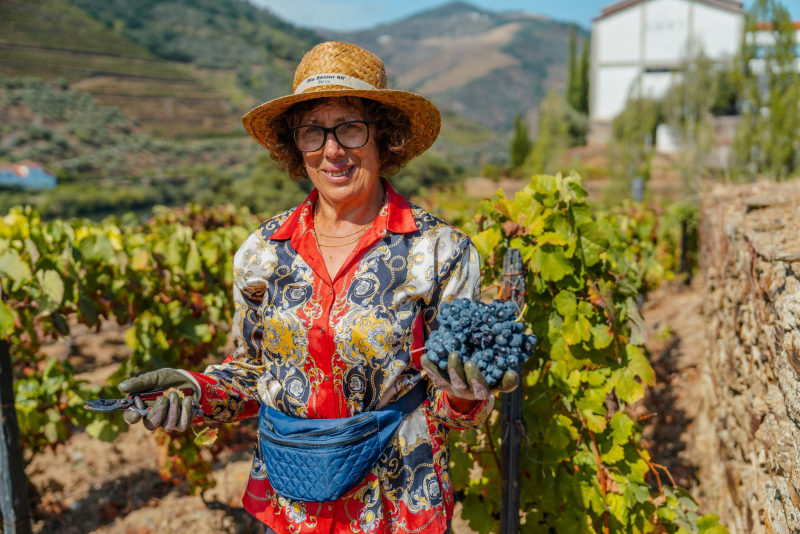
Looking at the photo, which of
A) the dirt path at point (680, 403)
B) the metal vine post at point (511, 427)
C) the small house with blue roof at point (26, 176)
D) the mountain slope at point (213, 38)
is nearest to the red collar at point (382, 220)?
the metal vine post at point (511, 427)

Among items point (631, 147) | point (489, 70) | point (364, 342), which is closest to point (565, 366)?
point (364, 342)

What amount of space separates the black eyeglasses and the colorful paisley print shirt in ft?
0.70

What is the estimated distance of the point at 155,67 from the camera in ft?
224

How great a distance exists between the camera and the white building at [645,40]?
32125 millimetres

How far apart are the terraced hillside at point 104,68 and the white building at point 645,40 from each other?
41600 millimetres

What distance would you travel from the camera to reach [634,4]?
3281 cm

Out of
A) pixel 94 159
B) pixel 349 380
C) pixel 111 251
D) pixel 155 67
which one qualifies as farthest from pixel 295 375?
pixel 155 67

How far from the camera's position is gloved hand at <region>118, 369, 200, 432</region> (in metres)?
1.34

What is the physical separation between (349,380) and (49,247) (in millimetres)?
2514

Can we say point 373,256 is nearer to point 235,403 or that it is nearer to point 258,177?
point 235,403

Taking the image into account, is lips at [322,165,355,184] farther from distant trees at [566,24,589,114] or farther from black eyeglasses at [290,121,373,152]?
distant trees at [566,24,589,114]

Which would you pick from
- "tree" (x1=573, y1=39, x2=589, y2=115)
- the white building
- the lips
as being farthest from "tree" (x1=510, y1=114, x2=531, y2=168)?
the lips

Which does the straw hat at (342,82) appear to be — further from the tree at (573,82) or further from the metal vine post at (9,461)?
the tree at (573,82)

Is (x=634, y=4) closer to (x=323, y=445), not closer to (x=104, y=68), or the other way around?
(x=323, y=445)
